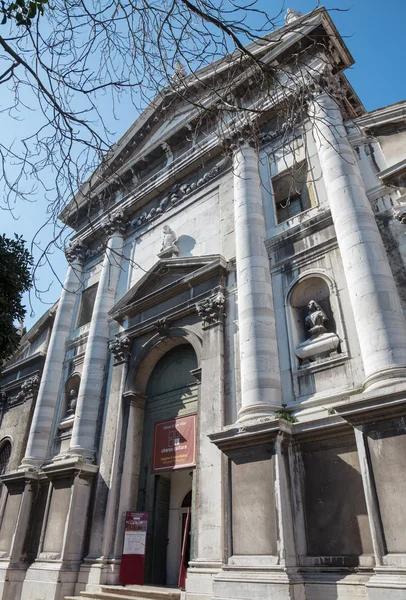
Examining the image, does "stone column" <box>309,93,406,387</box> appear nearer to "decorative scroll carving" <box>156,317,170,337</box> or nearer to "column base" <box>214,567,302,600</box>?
"column base" <box>214,567,302,600</box>

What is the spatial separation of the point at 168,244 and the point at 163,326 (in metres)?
3.12

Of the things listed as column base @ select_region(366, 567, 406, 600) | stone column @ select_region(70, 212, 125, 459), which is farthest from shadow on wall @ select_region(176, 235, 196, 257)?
column base @ select_region(366, 567, 406, 600)

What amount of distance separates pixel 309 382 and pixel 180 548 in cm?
610

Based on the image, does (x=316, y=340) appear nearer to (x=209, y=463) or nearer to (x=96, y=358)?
(x=209, y=463)

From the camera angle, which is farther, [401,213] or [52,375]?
[52,375]

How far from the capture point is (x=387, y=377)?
7652 millimetres

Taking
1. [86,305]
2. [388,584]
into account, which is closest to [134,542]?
[388,584]

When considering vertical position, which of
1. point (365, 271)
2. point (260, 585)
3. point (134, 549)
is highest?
point (365, 271)

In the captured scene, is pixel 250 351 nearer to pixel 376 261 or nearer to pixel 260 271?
pixel 260 271

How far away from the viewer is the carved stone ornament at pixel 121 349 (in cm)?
1418

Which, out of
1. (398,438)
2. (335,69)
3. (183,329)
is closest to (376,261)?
(398,438)

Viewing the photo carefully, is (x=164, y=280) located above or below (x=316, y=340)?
above

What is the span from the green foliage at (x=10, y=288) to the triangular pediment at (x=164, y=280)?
137 inches

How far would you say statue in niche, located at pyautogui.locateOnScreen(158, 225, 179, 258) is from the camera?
14688 millimetres
